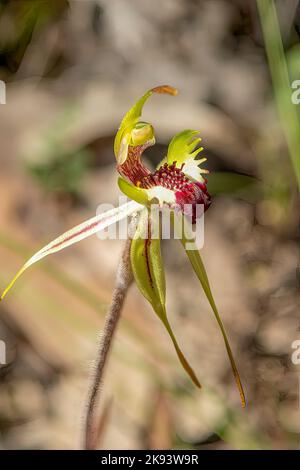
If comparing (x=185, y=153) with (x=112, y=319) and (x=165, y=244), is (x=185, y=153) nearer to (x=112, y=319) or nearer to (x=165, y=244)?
(x=112, y=319)

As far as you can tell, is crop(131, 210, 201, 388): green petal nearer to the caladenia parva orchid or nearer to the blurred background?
the caladenia parva orchid

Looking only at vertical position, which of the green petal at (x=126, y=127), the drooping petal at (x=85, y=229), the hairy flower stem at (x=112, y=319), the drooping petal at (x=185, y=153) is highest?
the green petal at (x=126, y=127)

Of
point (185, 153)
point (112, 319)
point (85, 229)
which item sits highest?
point (185, 153)

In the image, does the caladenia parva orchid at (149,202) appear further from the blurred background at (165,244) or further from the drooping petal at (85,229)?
the blurred background at (165,244)

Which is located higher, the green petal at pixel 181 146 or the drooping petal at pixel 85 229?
the green petal at pixel 181 146

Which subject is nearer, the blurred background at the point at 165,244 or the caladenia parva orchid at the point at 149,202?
the caladenia parva orchid at the point at 149,202

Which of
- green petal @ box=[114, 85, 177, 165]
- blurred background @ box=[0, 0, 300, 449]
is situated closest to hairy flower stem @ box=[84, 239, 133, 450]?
green petal @ box=[114, 85, 177, 165]

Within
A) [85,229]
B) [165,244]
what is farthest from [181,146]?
[165,244]

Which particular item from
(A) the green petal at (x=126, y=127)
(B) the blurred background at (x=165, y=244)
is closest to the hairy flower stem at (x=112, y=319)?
(A) the green petal at (x=126, y=127)
